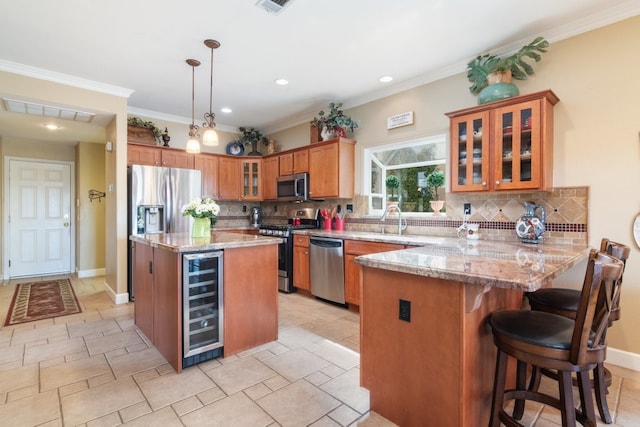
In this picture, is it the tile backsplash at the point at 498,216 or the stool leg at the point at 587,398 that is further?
the tile backsplash at the point at 498,216

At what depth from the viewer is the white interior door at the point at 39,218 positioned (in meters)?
5.62

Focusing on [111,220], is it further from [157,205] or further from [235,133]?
[235,133]

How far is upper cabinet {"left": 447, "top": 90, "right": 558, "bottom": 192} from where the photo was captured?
266 cm

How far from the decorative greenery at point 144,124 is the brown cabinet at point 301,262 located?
8.89 ft

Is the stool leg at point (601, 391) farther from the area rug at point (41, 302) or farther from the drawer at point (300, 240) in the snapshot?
the area rug at point (41, 302)

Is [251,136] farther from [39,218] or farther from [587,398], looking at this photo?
[587,398]

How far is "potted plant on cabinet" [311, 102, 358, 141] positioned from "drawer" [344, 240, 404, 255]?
1.62 meters

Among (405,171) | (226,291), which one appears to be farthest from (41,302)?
(405,171)

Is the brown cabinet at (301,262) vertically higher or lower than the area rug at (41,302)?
higher

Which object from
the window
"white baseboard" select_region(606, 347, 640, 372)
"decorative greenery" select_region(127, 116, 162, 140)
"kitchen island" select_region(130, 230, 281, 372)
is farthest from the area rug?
"white baseboard" select_region(606, 347, 640, 372)

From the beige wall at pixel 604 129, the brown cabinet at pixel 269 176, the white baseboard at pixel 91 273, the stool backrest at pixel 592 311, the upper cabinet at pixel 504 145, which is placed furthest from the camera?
A: the white baseboard at pixel 91 273

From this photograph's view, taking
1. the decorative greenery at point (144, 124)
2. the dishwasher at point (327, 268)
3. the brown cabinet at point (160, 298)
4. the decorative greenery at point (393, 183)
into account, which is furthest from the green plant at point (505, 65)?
the decorative greenery at point (144, 124)

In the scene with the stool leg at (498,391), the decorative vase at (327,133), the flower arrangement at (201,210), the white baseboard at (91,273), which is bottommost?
the white baseboard at (91,273)

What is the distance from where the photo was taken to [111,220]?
4.38 metres
